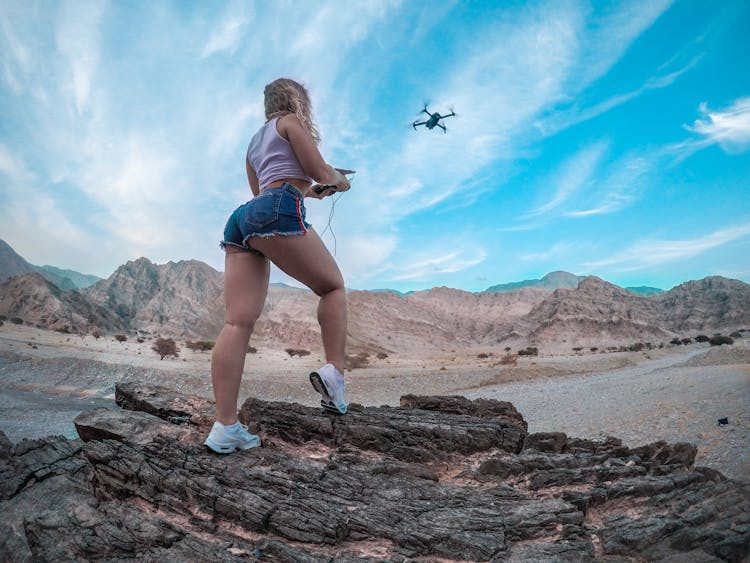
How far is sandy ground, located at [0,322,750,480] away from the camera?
9.04m

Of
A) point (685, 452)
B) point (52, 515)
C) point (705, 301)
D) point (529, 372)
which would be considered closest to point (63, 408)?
point (52, 515)

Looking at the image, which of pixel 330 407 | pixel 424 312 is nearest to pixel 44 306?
pixel 330 407

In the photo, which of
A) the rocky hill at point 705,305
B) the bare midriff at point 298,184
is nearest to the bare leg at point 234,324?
the bare midriff at point 298,184

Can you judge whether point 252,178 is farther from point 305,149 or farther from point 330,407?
point 330,407

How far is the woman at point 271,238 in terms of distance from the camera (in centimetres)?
313

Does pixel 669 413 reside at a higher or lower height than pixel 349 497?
lower

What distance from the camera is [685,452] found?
12.9ft

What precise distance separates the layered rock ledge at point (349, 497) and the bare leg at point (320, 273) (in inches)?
35.4

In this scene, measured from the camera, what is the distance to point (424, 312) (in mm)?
90938

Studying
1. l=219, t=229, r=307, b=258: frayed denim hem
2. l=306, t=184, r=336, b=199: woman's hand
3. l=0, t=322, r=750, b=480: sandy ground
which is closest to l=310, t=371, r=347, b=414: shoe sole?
l=219, t=229, r=307, b=258: frayed denim hem

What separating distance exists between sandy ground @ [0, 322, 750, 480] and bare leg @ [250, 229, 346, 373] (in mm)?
3366

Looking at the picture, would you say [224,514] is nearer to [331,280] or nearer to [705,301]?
[331,280]

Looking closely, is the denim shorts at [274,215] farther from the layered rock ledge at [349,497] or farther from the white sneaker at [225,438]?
the layered rock ledge at [349,497]

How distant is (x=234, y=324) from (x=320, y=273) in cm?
77
